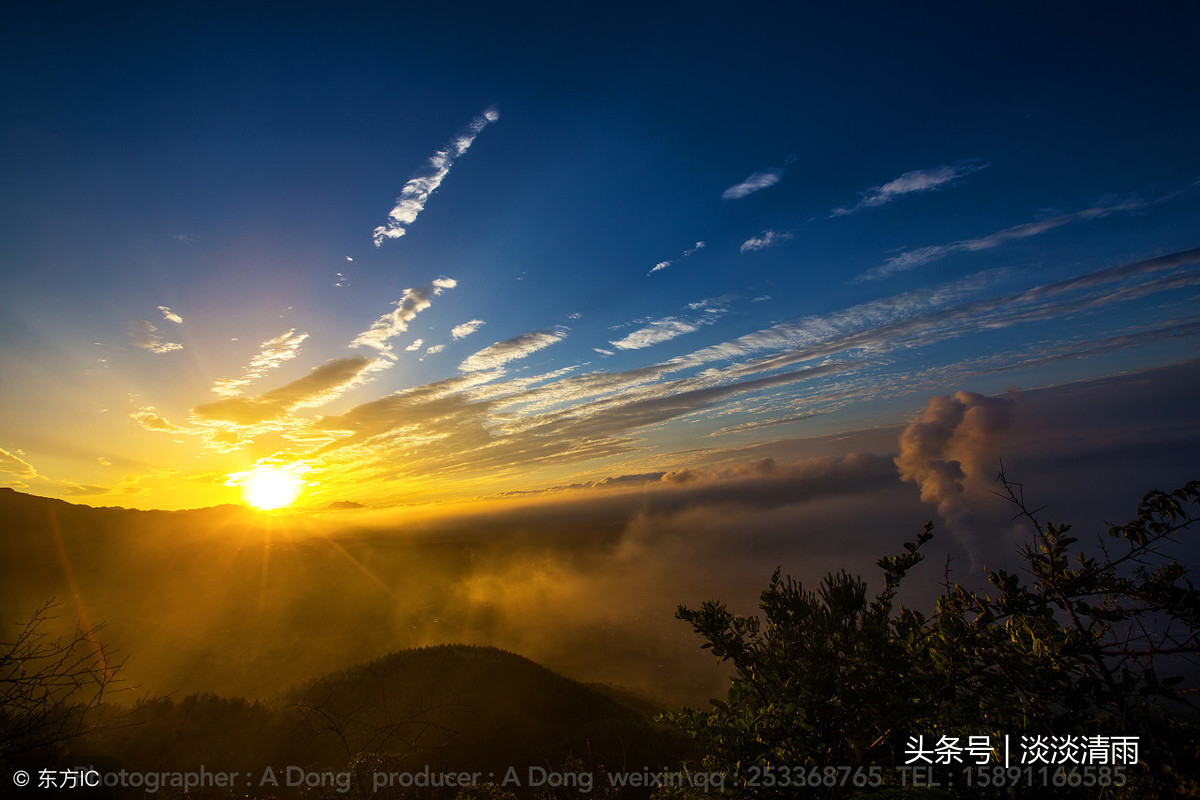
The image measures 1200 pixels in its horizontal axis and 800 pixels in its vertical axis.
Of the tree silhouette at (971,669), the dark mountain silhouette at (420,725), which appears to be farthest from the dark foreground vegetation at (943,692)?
the dark mountain silhouette at (420,725)

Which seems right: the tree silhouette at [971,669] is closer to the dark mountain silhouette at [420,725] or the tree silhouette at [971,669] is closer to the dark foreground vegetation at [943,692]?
the dark foreground vegetation at [943,692]

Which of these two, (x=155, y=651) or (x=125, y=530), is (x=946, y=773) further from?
(x=125, y=530)

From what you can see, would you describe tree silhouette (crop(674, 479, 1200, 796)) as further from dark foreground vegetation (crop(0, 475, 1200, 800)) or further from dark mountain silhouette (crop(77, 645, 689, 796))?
dark mountain silhouette (crop(77, 645, 689, 796))

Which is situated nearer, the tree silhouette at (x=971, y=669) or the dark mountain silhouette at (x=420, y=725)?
the tree silhouette at (x=971, y=669)

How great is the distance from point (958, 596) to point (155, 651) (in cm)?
10671

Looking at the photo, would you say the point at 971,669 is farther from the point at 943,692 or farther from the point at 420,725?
the point at 420,725

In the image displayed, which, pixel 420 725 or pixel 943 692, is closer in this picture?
pixel 943 692

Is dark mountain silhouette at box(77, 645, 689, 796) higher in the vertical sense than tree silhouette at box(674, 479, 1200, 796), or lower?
lower

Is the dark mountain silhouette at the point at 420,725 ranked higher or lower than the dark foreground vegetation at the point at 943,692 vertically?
lower

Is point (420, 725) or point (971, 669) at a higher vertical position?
point (971, 669)

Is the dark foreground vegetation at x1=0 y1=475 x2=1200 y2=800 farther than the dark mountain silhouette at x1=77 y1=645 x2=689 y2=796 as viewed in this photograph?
No

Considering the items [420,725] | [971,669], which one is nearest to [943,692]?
[971,669]

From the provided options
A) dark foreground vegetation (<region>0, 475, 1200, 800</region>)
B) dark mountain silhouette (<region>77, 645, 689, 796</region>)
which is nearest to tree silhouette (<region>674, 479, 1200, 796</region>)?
dark foreground vegetation (<region>0, 475, 1200, 800</region>)

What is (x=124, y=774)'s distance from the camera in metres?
15.5
